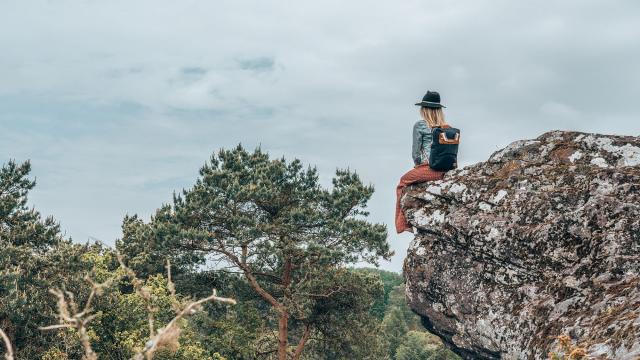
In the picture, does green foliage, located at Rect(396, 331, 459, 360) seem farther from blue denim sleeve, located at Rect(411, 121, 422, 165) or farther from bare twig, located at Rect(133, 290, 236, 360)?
bare twig, located at Rect(133, 290, 236, 360)

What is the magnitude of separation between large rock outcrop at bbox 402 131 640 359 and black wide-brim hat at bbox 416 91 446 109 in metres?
1.43

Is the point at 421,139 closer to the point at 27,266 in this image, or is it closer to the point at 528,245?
the point at 528,245

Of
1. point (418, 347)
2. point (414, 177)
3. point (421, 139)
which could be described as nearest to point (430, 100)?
point (421, 139)

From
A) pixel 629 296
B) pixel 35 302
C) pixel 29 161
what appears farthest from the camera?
pixel 29 161

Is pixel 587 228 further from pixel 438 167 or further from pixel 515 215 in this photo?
pixel 438 167

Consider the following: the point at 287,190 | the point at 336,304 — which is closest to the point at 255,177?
the point at 287,190

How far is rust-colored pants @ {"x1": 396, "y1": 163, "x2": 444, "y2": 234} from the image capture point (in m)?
14.9

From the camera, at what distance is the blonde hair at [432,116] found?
14.5 meters

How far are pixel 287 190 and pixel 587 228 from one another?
1000 inches

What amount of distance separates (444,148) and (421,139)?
49cm

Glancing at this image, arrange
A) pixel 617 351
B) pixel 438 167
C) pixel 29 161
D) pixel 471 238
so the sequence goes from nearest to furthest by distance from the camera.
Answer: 1. pixel 617 351
2. pixel 471 238
3. pixel 438 167
4. pixel 29 161

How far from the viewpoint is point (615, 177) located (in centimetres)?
1252

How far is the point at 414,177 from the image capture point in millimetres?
15000

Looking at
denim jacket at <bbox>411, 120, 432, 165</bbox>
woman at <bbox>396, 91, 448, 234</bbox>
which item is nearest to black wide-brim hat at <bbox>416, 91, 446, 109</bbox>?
woman at <bbox>396, 91, 448, 234</bbox>
